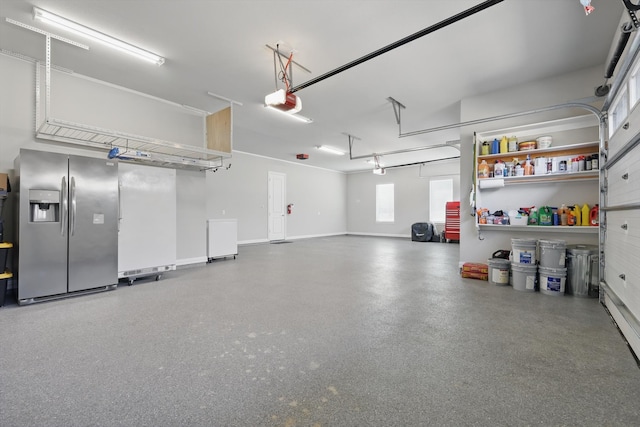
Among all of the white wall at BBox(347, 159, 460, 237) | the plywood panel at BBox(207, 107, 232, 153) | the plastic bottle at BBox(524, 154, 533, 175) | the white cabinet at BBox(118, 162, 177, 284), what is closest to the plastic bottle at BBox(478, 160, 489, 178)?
the plastic bottle at BBox(524, 154, 533, 175)

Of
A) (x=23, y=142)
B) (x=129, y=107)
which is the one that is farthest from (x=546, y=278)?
(x=23, y=142)

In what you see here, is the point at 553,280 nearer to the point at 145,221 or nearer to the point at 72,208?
the point at 145,221

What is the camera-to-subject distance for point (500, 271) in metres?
4.14

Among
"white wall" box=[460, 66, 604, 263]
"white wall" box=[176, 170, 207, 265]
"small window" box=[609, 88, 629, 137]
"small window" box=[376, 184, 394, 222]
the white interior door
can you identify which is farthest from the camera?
"small window" box=[376, 184, 394, 222]

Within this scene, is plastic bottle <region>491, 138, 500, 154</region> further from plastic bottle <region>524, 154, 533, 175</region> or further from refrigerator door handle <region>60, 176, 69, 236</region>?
refrigerator door handle <region>60, 176, 69, 236</region>

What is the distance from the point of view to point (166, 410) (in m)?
1.50

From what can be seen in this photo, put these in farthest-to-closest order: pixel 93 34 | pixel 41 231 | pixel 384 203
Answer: pixel 384 203 → pixel 41 231 → pixel 93 34

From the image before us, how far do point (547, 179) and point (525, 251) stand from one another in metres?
1.20

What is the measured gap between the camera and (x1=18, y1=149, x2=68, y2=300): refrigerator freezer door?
3230 mm

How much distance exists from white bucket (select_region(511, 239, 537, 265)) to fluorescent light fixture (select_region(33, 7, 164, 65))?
18.2 feet

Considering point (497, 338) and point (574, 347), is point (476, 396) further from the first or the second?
point (574, 347)

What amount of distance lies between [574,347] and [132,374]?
3.31 meters

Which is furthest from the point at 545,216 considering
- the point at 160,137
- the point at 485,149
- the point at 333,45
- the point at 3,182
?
the point at 3,182

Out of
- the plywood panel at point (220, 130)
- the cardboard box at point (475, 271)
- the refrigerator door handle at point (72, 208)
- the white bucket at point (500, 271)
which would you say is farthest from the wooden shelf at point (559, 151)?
the refrigerator door handle at point (72, 208)
